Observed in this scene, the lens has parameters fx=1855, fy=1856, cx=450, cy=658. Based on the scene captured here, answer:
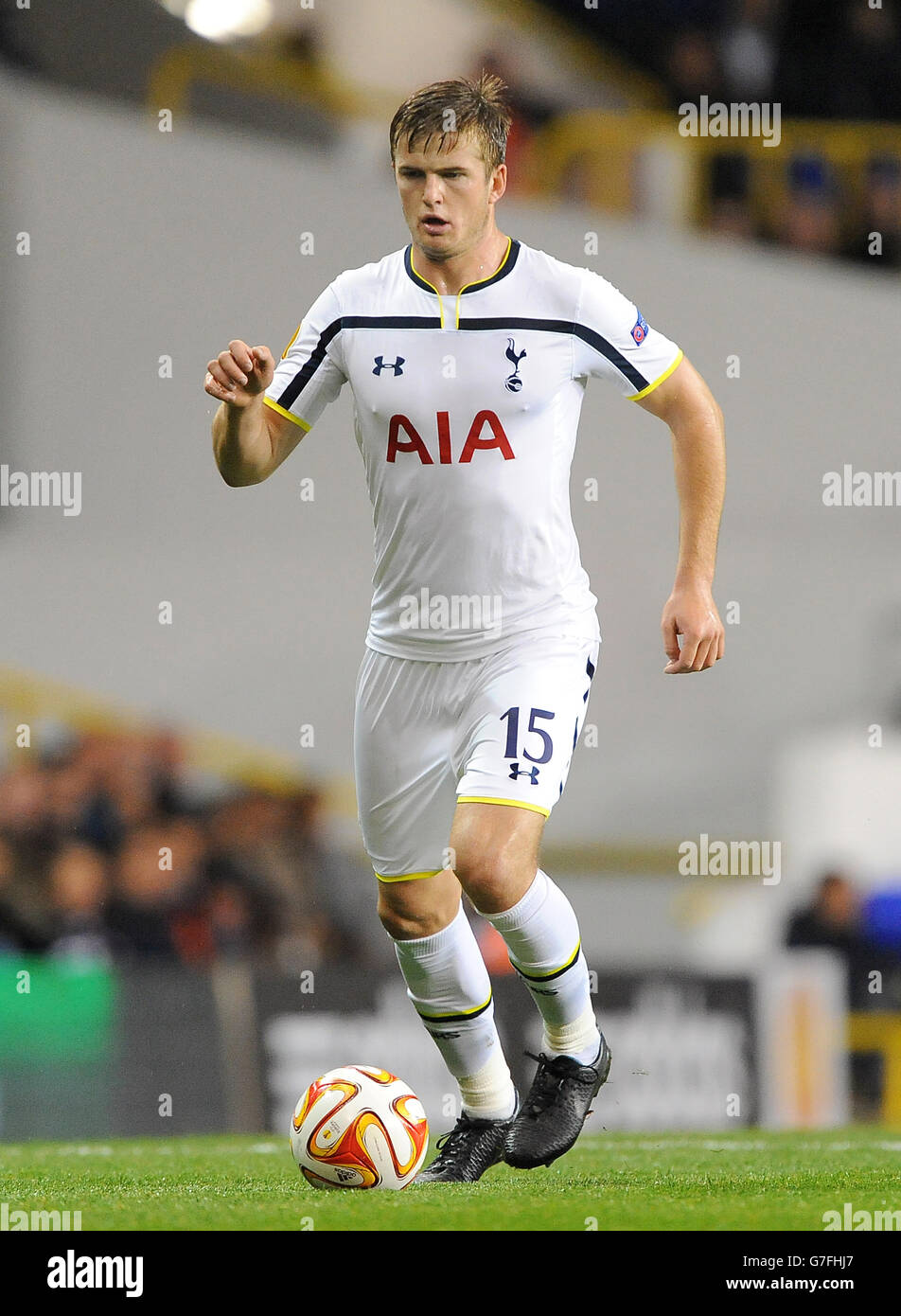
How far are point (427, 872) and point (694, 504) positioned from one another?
1256mm

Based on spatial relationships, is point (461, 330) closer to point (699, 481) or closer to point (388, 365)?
point (388, 365)

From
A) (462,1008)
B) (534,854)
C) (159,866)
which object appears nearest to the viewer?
(534,854)

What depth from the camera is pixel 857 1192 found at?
459cm

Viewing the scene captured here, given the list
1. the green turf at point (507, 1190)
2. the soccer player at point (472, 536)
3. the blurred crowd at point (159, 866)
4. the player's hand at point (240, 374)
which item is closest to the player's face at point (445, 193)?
the soccer player at point (472, 536)

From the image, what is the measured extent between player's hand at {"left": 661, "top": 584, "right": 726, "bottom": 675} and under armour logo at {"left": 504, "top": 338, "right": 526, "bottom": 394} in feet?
2.30

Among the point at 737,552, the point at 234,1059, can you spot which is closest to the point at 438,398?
the point at 234,1059

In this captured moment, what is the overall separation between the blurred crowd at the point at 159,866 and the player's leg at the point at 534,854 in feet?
18.2

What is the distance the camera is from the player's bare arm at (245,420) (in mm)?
4758

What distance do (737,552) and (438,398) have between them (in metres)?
9.21

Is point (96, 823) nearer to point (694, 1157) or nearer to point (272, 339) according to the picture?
point (272, 339)

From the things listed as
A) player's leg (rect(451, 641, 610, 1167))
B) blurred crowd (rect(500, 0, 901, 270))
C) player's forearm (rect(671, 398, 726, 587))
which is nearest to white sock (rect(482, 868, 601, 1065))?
player's leg (rect(451, 641, 610, 1167))

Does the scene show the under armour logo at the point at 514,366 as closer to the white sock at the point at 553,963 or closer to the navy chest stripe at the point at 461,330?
the navy chest stripe at the point at 461,330

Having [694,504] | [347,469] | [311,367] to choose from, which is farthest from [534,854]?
[347,469]

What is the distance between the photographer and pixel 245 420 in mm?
4977
